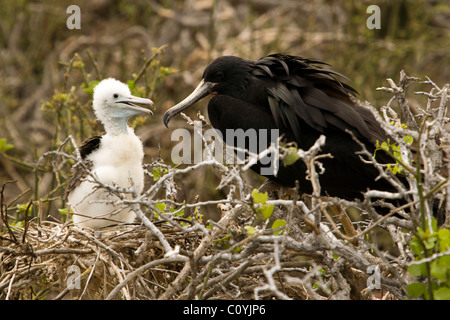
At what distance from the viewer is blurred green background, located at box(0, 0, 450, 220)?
639cm

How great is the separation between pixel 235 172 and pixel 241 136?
0.79 m

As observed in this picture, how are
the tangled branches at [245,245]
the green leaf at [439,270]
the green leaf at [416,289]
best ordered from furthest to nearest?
the tangled branches at [245,245], the green leaf at [416,289], the green leaf at [439,270]

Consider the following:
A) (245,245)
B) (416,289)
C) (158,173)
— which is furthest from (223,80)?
(416,289)

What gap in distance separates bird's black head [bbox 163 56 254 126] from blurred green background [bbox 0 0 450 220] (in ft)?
6.33

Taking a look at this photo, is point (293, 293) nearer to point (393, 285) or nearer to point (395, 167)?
point (393, 285)

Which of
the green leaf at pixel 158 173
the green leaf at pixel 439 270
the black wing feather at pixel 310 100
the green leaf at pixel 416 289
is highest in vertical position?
the black wing feather at pixel 310 100

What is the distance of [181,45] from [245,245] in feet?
14.7

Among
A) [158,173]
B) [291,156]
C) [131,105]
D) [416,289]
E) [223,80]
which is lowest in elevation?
[416,289]

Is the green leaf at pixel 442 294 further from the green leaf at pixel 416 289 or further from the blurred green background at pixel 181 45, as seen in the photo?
the blurred green background at pixel 181 45

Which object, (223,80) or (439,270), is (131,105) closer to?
(223,80)

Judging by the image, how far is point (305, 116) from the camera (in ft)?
12.0

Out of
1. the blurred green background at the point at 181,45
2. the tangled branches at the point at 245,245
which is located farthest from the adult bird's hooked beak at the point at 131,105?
the blurred green background at the point at 181,45

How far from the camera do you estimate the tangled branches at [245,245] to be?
2.79 m
